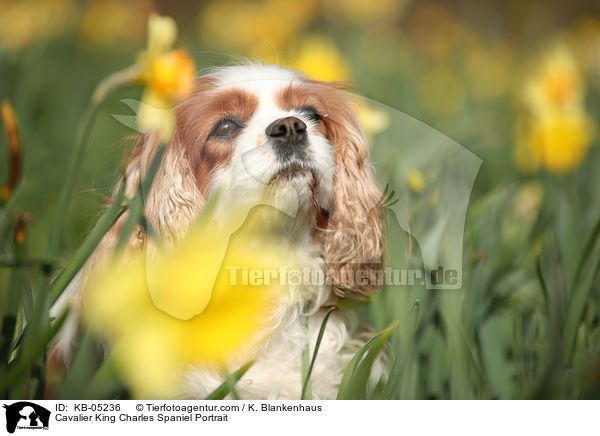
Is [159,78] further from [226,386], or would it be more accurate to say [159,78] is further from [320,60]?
[226,386]

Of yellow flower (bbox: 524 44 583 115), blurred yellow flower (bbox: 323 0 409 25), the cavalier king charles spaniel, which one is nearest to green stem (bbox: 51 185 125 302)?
the cavalier king charles spaniel

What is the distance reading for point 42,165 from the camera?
30.3 inches

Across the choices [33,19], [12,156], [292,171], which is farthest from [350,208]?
[33,19]

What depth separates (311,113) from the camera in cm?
62

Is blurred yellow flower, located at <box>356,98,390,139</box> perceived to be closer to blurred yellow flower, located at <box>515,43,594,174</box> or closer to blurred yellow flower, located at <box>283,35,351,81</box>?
blurred yellow flower, located at <box>283,35,351,81</box>

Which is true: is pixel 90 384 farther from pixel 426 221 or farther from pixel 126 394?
pixel 426 221

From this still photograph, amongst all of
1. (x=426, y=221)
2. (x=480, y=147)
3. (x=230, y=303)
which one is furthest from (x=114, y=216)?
(x=480, y=147)

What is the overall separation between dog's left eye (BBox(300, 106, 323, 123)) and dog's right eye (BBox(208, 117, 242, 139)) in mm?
71

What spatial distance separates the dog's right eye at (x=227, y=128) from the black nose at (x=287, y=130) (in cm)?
3

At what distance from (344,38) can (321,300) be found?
1.37 feet

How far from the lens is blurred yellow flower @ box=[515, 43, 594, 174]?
2.98 ft

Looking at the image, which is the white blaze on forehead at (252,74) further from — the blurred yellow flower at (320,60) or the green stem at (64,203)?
the green stem at (64,203)

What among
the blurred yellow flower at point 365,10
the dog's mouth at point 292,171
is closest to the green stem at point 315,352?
the dog's mouth at point 292,171

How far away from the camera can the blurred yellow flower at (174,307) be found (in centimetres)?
58
